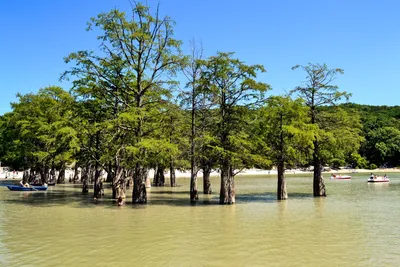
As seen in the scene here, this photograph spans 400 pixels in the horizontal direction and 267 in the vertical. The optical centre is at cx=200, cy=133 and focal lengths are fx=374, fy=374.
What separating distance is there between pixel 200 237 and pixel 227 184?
1362cm

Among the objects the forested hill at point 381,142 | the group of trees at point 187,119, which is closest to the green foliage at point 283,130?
the group of trees at point 187,119

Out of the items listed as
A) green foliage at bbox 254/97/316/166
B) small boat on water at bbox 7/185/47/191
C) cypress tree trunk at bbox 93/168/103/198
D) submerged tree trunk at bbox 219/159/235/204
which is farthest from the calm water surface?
small boat on water at bbox 7/185/47/191

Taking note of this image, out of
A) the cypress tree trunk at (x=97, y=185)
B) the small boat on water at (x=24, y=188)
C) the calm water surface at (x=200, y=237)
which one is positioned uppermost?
the cypress tree trunk at (x=97, y=185)

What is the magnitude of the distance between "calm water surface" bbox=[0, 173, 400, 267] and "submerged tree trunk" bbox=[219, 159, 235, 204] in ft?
11.1

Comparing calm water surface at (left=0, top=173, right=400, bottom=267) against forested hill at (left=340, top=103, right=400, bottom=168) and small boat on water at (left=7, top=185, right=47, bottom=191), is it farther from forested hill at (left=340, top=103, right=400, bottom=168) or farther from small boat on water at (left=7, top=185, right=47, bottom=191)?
forested hill at (left=340, top=103, right=400, bottom=168)

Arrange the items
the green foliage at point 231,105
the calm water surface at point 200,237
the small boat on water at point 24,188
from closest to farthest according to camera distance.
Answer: the calm water surface at point 200,237, the green foliage at point 231,105, the small boat on water at point 24,188

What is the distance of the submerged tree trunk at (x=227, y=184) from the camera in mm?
29500

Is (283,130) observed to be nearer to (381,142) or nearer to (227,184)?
(227,184)

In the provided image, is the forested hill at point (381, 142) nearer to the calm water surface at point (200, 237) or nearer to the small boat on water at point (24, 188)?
the small boat on water at point (24, 188)

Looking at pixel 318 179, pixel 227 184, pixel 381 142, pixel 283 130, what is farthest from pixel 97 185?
pixel 381 142

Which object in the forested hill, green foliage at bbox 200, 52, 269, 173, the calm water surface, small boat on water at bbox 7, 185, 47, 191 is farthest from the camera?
the forested hill

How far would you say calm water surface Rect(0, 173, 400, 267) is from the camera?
1276 centimetres

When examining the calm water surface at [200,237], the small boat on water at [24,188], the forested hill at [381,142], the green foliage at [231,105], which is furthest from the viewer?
the forested hill at [381,142]

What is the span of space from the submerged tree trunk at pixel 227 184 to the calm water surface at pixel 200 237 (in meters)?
3.39
